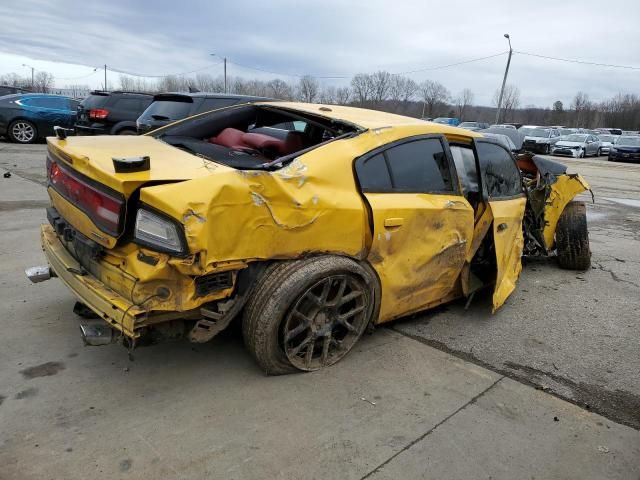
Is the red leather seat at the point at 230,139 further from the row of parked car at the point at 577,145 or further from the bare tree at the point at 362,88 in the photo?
the bare tree at the point at 362,88

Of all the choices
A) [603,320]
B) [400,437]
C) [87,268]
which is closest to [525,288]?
[603,320]

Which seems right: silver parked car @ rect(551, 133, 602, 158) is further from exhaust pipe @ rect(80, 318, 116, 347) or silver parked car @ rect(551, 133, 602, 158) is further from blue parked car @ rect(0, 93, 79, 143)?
exhaust pipe @ rect(80, 318, 116, 347)

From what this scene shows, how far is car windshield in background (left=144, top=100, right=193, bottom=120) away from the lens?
8.09 metres

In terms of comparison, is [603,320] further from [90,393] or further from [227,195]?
[90,393]

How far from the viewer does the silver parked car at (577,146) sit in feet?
94.2

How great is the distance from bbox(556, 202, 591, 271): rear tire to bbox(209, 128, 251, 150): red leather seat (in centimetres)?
363

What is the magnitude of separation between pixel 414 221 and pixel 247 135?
1508 mm

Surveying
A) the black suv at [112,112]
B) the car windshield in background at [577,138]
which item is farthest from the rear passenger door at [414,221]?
the car windshield in background at [577,138]

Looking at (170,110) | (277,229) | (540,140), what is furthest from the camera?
(540,140)

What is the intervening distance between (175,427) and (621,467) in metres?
2.17

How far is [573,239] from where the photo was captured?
208 inches

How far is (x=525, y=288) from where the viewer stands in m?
4.80

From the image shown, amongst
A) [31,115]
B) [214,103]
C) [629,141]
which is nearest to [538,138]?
[629,141]

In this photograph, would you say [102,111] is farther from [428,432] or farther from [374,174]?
[428,432]
